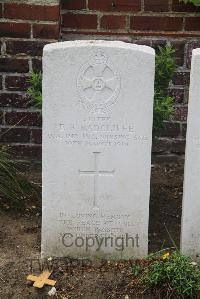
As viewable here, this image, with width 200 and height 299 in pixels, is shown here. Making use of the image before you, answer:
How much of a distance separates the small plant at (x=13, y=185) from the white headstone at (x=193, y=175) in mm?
1212

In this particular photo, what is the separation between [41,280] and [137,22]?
7.14 ft

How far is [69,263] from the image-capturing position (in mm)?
3861

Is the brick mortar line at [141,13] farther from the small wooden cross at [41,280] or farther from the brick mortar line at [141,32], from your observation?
the small wooden cross at [41,280]

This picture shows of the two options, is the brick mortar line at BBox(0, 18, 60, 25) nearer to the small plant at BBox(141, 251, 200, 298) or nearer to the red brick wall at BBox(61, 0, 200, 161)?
the red brick wall at BBox(61, 0, 200, 161)

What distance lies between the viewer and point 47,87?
357cm

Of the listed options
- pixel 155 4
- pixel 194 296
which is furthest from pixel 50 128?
pixel 155 4

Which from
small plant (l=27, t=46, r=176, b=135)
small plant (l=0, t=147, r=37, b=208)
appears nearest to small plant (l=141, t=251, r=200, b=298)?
small plant (l=27, t=46, r=176, b=135)

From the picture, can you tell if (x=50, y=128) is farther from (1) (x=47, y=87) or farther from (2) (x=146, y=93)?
(2) (x=146, y=93)

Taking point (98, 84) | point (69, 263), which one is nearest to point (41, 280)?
point (69, 263)

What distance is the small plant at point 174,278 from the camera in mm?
3416

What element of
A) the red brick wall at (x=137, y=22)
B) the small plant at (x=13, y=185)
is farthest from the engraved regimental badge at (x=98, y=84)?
the red brick wall at (x=137, y=22)

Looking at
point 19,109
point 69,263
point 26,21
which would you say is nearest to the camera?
point 69,263

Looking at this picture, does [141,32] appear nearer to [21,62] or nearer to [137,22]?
[137,22]

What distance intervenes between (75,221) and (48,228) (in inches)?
6.6
